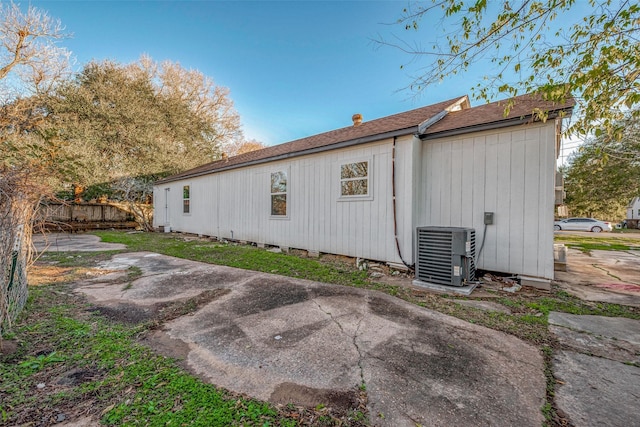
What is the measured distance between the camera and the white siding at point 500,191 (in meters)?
4.20

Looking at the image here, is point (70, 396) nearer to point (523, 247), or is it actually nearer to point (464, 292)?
point (464, 292)

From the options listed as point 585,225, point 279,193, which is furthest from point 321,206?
point 585,225

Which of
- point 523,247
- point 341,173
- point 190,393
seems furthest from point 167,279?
point 523,247

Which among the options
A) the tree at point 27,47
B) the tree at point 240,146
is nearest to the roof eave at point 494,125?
the tree at point 27,47

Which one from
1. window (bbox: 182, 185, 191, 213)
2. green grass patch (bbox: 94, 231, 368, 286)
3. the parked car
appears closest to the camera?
green grass patch (bbox: 94, 231, 368, 286)

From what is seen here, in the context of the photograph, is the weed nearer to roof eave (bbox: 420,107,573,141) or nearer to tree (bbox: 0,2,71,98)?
roof eave (bbox: 420,107,573,141)

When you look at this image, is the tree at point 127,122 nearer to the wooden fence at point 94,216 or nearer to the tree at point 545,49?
the wooden fence at point 94,216

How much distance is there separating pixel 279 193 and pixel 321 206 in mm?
1745

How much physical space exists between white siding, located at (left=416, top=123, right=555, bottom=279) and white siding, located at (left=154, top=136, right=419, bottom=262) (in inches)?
23.7

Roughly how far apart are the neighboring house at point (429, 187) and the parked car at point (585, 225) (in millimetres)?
20278

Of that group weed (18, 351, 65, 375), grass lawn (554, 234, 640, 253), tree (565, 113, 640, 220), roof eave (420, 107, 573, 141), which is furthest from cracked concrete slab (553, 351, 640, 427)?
tree (565, 113, 640, 220)

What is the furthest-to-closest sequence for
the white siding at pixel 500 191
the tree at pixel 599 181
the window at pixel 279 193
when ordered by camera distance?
the tree at pixel 599 181
the window at pixel 279 193
the white siding at pixel 500 191

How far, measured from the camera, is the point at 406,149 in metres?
5.19

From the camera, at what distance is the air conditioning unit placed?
4078 mm
